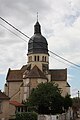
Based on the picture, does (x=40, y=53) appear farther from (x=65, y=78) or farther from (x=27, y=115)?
(x=27, y=115)

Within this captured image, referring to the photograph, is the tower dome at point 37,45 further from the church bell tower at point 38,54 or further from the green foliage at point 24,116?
the green foliage at point 24,116

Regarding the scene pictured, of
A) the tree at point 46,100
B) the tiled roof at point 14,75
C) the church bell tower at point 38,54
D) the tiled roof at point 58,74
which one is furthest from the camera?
the tiled roof at point 58,74

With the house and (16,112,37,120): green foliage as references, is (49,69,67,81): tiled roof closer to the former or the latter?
the house

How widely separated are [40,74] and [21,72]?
34.4 ft

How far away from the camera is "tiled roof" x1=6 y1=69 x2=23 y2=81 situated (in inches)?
3445

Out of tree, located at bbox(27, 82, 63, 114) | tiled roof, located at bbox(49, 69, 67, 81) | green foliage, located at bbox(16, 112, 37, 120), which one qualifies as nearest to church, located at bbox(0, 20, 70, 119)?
tiled roof, located at bbox(49, 69, 67, 81)

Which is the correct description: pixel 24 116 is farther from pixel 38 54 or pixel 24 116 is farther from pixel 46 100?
pixel 38 54

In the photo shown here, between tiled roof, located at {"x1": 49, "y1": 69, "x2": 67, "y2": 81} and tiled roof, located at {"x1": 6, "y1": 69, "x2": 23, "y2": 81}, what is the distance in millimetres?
8177

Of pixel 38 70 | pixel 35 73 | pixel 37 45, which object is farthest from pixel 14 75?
pixel 35 73

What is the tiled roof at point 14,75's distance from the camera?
287 feet

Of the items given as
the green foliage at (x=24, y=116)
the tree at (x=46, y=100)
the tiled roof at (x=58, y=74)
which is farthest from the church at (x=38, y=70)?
the green foliage at (x=24, y=116)

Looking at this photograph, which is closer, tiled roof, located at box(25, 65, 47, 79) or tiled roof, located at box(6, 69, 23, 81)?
tiled roof, located at box(25, 65, 47, 79)

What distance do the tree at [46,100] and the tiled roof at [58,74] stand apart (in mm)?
24704

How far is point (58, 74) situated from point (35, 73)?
1067 centimetres
